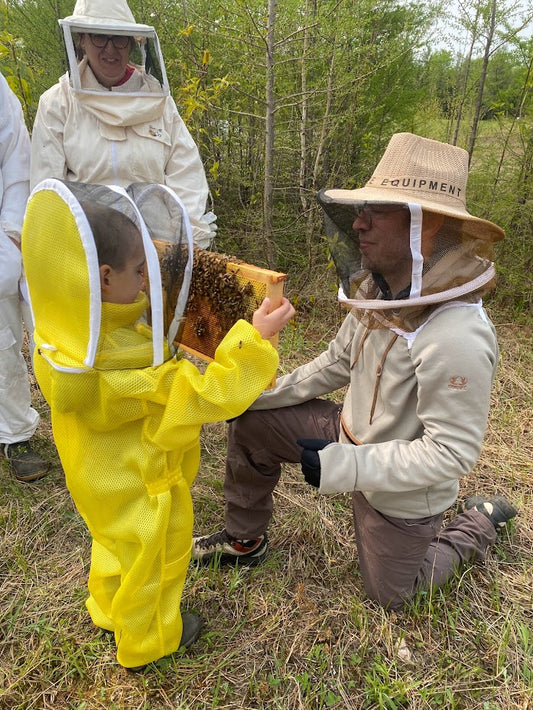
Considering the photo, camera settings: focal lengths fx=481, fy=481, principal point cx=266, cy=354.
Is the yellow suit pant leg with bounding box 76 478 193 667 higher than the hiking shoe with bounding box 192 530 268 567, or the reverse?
the yellow suit pant leg with bounding box 76 478 193 667

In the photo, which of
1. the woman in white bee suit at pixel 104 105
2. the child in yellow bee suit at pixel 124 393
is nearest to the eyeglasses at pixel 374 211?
the child in yellow bee suit at pixel 124 393

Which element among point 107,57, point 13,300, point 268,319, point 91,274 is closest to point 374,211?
point 268,319

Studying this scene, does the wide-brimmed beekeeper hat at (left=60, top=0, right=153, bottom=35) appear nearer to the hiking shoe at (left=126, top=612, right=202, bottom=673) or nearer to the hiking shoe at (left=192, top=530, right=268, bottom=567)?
the hiking shoe at (left=192, top=530, right=268, bottom=567)

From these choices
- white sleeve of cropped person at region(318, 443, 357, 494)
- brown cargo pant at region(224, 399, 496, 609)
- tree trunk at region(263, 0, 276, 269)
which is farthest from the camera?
tree trunk at region(263, 0, 276, 269)

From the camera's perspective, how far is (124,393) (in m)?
1.46

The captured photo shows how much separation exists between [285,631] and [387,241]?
1791 mm

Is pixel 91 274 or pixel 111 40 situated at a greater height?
pixel 111 40

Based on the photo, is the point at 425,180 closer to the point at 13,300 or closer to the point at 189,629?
the point at 189,629

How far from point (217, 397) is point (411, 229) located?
0.91 m

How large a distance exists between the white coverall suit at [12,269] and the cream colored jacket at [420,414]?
6.73 ft

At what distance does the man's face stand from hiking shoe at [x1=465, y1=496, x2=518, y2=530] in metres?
1.49

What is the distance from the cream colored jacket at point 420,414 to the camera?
1815mm

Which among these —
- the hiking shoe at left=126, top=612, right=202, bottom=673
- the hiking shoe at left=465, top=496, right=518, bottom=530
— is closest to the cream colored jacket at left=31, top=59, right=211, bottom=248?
the hiking shoe at left=126, top=612, right=202, bottom=673

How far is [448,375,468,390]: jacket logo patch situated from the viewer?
180 cm
